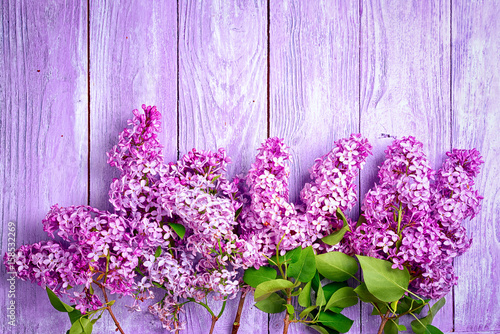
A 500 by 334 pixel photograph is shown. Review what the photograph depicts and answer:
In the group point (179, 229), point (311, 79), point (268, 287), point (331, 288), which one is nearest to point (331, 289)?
point (331, 288)

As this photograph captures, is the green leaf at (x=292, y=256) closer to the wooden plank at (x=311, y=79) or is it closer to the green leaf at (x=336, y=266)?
the green leaf at (x=336, y=266)

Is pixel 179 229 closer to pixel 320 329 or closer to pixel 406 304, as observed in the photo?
pixel 320 329

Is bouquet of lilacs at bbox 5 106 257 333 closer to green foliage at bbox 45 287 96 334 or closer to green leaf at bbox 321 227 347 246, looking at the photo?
green foliage at bbox 45 287 96 334

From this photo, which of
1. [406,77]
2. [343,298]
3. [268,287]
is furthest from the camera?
[406,77]

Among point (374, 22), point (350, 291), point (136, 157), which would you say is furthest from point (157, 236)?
point (374, 22)

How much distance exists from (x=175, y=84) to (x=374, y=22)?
0.53 metres

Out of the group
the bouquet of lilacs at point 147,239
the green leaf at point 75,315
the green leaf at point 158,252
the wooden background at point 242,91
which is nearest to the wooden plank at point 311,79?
the wooden background at point 242,91

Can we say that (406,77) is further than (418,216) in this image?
Yes

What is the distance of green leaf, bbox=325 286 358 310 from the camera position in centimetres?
90

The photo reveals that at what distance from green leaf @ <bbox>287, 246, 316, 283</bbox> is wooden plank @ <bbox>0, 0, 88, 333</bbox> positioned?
1.74 feet

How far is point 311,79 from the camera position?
3.28 ft

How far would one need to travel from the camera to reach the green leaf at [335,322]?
911mm

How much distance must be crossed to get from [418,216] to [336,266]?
0.21 m

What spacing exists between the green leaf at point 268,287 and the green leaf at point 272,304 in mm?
70
